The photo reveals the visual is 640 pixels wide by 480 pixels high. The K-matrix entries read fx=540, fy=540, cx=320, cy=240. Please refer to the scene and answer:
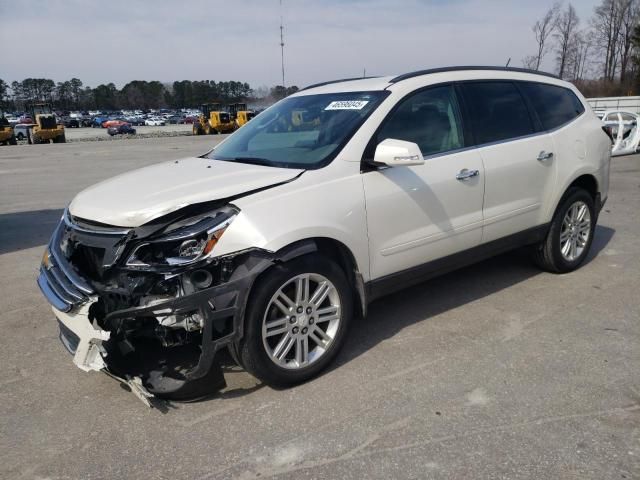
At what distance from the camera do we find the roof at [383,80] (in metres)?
3.93

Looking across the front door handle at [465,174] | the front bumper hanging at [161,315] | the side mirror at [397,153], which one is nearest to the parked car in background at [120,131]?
the front door handle at [465,174]

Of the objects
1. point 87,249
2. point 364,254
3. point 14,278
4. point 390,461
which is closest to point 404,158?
point 364,254

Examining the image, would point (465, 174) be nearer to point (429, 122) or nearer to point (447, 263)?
point (429, 122)

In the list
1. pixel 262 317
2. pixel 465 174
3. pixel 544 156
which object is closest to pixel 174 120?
pixel 544 156

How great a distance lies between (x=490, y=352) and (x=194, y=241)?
2105 mm

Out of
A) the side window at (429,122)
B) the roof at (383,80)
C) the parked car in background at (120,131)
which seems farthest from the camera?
the parked car in background at (120,131)

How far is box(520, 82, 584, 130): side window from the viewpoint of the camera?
474 cm

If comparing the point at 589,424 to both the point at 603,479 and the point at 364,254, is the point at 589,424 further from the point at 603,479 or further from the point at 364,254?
the point at 364,254

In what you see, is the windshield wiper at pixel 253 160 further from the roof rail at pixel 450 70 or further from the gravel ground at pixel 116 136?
the gravel ground at pixel 116 136

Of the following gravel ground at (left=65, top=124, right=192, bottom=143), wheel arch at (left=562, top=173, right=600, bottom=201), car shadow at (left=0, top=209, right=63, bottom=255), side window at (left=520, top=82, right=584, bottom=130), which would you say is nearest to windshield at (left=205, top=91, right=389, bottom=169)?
side window at (left=520, top=82, right=584, bottom=130)

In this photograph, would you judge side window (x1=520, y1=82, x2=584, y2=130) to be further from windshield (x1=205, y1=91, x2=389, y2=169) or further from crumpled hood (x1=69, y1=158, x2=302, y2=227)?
crumpled hood (x1=69, y1=158, x2=302, y2=227)

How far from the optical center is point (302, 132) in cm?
395

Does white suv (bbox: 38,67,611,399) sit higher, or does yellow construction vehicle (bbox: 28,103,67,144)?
white suv (bbox: 38,67,611,399)

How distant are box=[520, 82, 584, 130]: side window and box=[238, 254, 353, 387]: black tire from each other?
261cm
